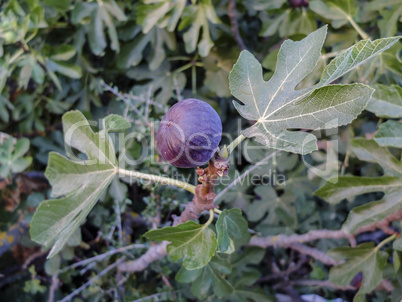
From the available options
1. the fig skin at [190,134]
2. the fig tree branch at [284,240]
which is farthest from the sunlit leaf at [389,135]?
the fig skin at [190,134]

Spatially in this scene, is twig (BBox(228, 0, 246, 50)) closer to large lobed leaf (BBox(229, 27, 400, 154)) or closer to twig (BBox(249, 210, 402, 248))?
large lobed leaf (BBox(229, 27, 400, 154))

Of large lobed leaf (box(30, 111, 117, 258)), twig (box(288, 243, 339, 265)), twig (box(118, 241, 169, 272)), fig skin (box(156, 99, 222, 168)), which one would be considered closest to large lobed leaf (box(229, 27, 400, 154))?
fig skin (box(156, 99, 222, 168))

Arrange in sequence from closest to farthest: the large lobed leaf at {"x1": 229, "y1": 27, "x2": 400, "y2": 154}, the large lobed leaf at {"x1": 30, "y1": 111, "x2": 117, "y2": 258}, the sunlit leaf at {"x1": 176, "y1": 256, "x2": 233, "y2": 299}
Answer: the large lobed leaf at {"x1": 229, "y1": 27, "x2": 400, "y2": 154}
the large lobed leaf at {"x1": 30, "y1": 111, "x2": 117, "y2": 258}
the sunlit leaf at {"x1": 176, "y1": 256, "x2": 233, "y2": 299}

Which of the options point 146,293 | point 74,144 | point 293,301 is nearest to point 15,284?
point 146,293

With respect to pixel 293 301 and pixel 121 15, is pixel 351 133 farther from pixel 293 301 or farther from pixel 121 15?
pixel 121 15

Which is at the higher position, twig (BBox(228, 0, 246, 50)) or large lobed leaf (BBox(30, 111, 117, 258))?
twig (BBox(228, 0, 246, 50))

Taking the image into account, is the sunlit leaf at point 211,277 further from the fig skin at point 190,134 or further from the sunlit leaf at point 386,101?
the sunlit leaf at point 386,101
